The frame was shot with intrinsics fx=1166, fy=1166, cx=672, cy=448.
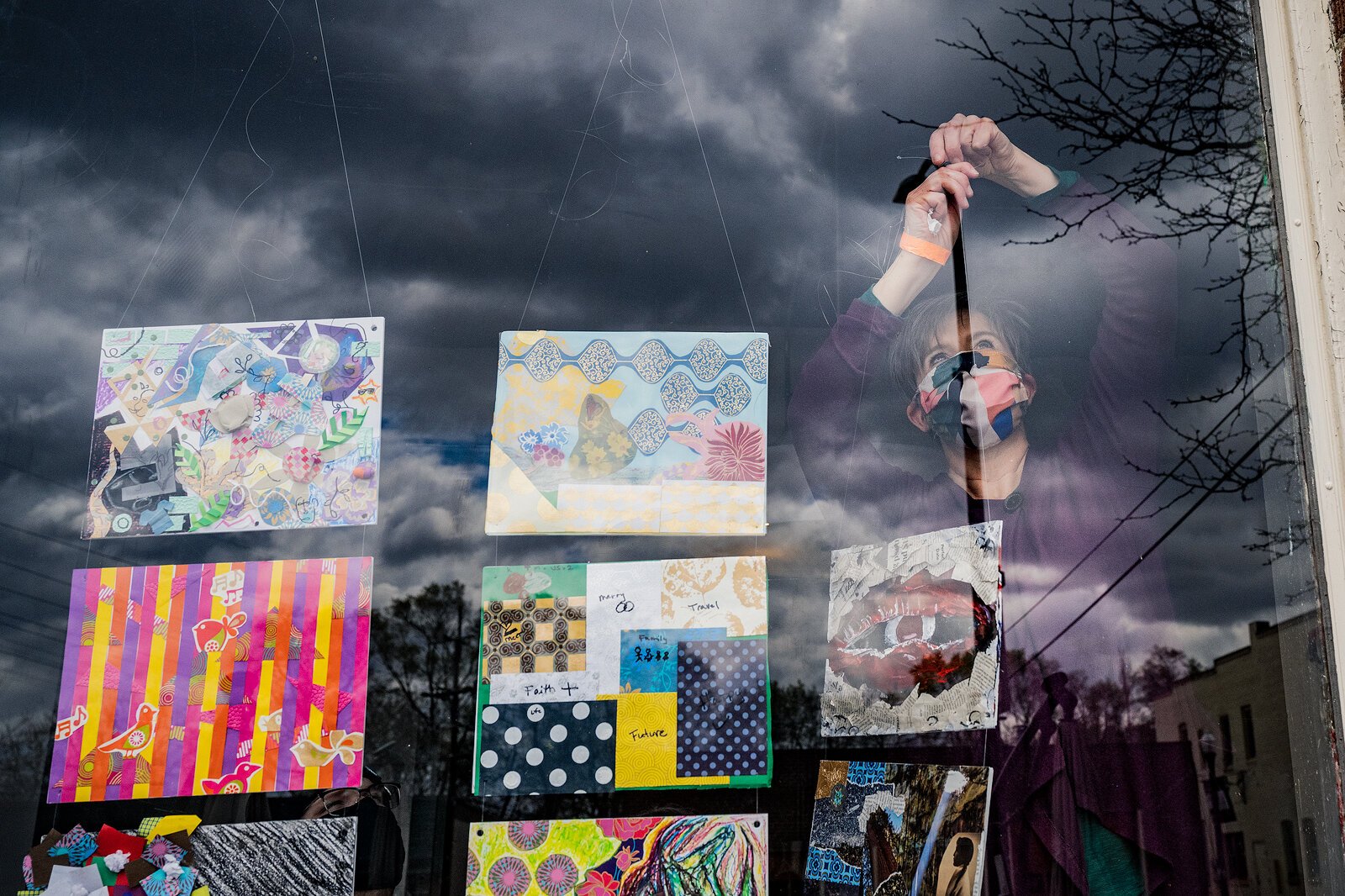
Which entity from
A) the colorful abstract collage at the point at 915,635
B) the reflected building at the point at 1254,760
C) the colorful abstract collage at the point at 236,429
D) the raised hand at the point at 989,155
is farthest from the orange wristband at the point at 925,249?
the colorful abstract collage at the point at 236,429

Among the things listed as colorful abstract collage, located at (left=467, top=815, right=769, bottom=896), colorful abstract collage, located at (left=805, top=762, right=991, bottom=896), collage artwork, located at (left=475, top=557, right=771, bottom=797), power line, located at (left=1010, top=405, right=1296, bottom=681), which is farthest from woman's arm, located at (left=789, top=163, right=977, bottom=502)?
colorful abstract collage, located at (left=467, top=815, right=769, bottom=896)

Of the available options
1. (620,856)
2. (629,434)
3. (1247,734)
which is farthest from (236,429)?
(1247,734)

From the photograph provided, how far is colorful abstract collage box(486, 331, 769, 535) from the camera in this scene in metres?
2.05

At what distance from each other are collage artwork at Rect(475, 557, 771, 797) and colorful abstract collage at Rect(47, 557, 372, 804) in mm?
247

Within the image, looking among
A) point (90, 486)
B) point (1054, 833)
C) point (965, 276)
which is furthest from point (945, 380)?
point (90, 486)

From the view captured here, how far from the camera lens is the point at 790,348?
213 cm

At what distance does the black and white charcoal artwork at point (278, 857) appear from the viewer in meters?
1.94

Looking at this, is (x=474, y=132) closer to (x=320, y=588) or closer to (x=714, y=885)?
(x=320, y=588)

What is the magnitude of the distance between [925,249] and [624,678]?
957 millimetres

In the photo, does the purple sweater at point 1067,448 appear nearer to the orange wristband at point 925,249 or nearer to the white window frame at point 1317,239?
the orange wristband at point 925,249

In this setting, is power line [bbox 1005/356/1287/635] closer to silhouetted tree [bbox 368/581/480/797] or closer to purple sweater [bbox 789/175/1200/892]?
purple sweater [bbox 789/175/1200/892]

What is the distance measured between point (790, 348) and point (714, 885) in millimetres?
938

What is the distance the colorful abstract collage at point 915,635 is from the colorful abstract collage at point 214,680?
823 millimetres

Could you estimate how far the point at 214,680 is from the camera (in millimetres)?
2002
